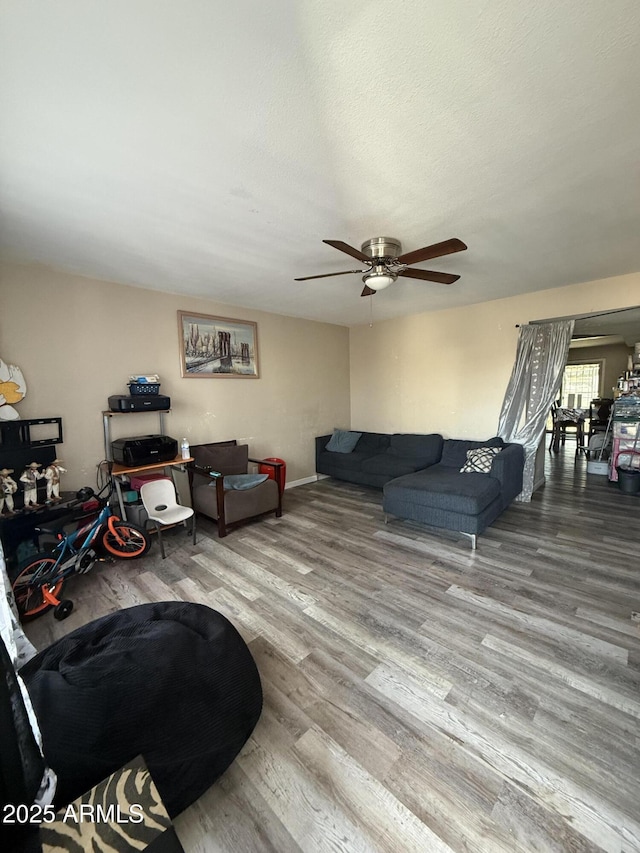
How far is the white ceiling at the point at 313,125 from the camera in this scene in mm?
1054

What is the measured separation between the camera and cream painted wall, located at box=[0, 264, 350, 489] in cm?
288

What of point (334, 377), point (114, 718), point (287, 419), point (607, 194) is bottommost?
point (114, 718)

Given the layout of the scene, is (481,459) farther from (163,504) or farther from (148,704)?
(148,704)

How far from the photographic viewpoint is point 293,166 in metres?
1.70

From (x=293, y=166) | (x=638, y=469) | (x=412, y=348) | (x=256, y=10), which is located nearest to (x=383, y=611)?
(x=293, y=166)

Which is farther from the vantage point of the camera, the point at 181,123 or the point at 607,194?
the point at 607,194

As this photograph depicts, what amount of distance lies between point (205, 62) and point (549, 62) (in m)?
1.23

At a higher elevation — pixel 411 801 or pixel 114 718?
pixel 114 718

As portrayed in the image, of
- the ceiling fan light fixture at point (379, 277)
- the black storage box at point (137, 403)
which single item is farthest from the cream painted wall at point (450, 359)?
the black storage box at point (137, 403)

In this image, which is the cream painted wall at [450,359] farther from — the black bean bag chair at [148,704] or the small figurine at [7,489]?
the small figurine at [7,489]

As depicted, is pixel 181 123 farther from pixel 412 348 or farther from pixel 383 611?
pixel 412 348

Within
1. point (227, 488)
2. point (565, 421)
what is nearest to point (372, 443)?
point (227, 488)

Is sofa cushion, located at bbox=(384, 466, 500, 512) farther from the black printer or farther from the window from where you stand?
the window

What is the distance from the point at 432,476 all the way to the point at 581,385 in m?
8.08
